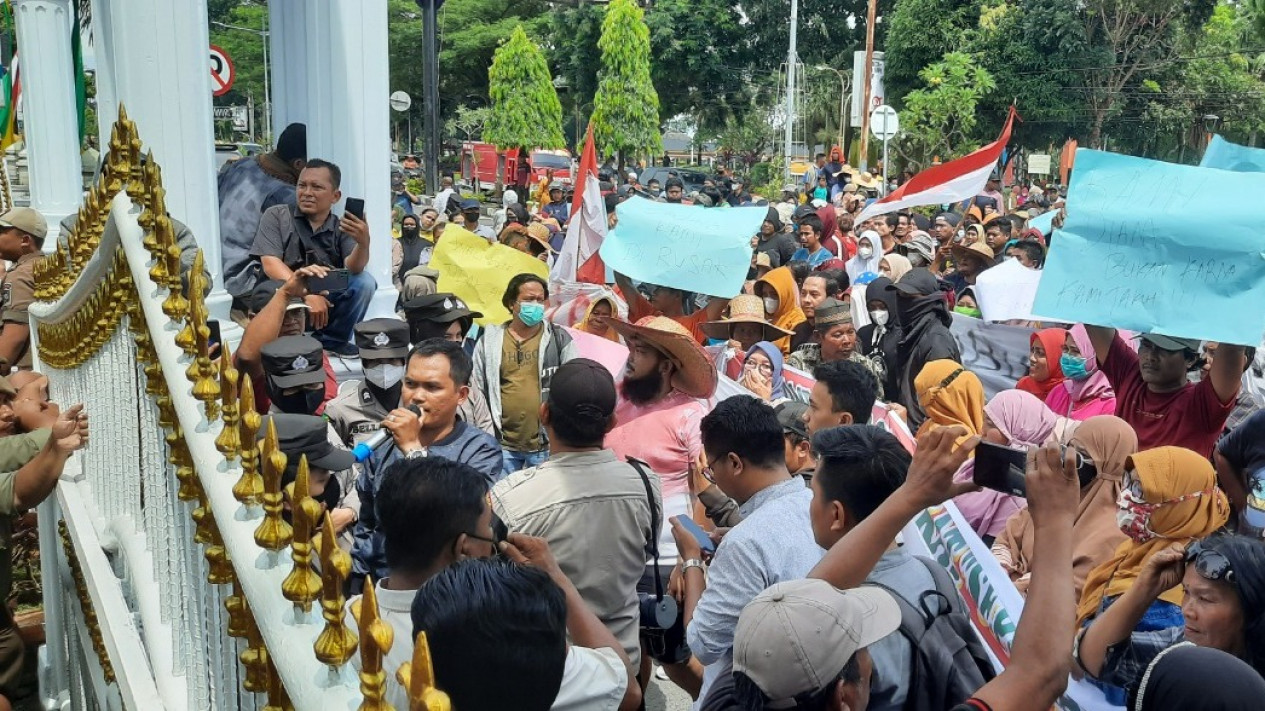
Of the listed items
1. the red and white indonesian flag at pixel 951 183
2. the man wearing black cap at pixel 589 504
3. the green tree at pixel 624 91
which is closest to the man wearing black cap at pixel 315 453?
the man wearing black cap at pixel 589 504

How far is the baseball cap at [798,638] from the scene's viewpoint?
226cm

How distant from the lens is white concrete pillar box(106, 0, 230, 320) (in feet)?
18.7

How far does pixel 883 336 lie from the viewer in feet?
23.8

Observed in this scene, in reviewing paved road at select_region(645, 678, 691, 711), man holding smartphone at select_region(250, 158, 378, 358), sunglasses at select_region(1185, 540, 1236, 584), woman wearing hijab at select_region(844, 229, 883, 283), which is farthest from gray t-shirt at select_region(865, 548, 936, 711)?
woman wearing hijab at select_region(844, 229, 883, 283)

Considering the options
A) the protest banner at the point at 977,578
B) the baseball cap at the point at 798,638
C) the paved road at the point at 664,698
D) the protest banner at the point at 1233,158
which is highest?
the protest banner at the point at 1233,158

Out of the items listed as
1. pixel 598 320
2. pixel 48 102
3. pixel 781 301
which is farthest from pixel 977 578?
pixel 48 102

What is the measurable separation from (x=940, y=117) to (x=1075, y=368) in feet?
82.7

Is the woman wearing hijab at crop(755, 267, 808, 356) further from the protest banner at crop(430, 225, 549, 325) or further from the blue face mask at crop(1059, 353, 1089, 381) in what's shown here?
the blue face mask at crop(1059, 353, 1089, 381)

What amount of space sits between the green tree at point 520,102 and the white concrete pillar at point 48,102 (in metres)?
24.1

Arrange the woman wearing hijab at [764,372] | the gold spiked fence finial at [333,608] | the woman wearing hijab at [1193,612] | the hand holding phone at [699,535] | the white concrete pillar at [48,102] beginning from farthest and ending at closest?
the white concrete pillar at [48,102], the woman wearing hijab at [764,372], the hand holding phone at [699,535], the woman wearing hijab at [1193,612], the gold spiked fence finial at [333,608]

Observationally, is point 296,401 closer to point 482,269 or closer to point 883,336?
point 482,269

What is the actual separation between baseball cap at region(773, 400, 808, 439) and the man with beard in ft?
1.07

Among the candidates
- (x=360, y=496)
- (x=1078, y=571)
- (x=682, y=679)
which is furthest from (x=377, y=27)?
(x=1078, y=571)

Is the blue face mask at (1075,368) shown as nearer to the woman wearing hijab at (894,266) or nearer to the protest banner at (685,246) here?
the protest banner at (685,246)
